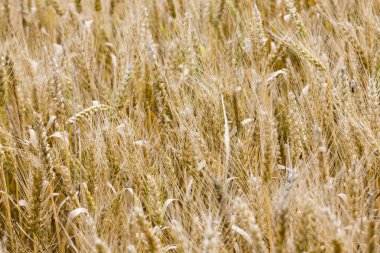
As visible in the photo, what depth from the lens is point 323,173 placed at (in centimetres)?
160

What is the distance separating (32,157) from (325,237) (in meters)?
0.85

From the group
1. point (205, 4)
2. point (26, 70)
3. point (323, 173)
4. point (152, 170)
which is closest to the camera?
point (323, 173)

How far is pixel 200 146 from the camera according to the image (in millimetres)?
1723

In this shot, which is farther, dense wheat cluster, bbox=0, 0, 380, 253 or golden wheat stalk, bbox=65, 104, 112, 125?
golden wheat stalk, bbox=65, 104, 112, 125

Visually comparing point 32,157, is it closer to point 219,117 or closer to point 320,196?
point 219,117

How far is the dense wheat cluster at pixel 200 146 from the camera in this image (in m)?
1.38

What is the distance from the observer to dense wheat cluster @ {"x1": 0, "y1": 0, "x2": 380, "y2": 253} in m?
1.38

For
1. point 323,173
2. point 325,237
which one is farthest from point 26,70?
point 325,237

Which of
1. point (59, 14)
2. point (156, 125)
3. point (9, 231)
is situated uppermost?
point (59, 14)

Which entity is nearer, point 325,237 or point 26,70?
point 325,237

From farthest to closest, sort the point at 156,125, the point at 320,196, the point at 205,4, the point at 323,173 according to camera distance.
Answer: the point at 205,4 → the point at 156,125 → the point at 323,173 → the point at 320,196

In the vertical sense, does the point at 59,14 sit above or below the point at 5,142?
above

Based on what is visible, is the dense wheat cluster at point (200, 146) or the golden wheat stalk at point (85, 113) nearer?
the dense wheat cluster at point (200, 146)

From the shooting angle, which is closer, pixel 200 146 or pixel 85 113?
pixel 200 146
